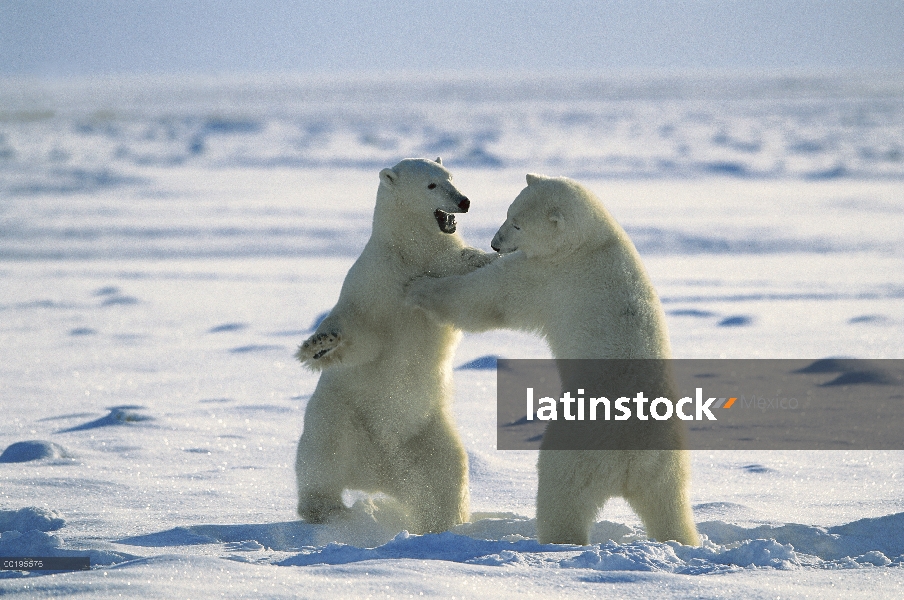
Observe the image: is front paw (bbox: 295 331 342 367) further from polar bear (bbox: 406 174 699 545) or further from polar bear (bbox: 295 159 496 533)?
polar bear (bbox: 406 174 699 545)

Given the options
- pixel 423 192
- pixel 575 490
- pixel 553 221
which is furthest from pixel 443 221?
pixel 575 490

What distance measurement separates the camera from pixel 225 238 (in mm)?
11148

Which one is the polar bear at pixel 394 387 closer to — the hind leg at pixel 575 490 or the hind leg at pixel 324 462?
the hind leg at pixel 324 462

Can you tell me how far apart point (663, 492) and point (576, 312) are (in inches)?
24.2

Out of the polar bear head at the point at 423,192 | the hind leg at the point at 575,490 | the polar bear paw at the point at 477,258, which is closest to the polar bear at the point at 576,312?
the hind leg at the point at 575,490

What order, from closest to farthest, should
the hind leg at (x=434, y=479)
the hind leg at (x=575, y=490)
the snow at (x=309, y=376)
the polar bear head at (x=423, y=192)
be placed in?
the snow at (x=309, y=376)
the hind leg at (x=575, y=490)
the hind leg at (x=434, y=479)
the polar bear head at (x=423, y=192)

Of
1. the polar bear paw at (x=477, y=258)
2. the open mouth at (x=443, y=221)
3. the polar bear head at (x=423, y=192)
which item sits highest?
the polar bear head at (x=423, y=192)

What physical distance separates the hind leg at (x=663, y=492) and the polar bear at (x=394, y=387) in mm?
801

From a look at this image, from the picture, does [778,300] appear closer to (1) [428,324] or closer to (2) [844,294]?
(2) [844,294]

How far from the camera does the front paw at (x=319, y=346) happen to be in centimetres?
361

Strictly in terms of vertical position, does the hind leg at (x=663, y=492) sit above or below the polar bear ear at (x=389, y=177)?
below

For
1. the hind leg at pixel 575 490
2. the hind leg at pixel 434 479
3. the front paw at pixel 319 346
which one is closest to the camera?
the hind leg at pixel 575 490

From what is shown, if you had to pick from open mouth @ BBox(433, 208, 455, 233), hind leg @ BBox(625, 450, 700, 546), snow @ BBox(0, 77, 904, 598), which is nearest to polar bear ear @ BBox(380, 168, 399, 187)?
open mouth @ BBox(433, 208, 455, 233)

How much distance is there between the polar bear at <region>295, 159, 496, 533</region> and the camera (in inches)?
147
